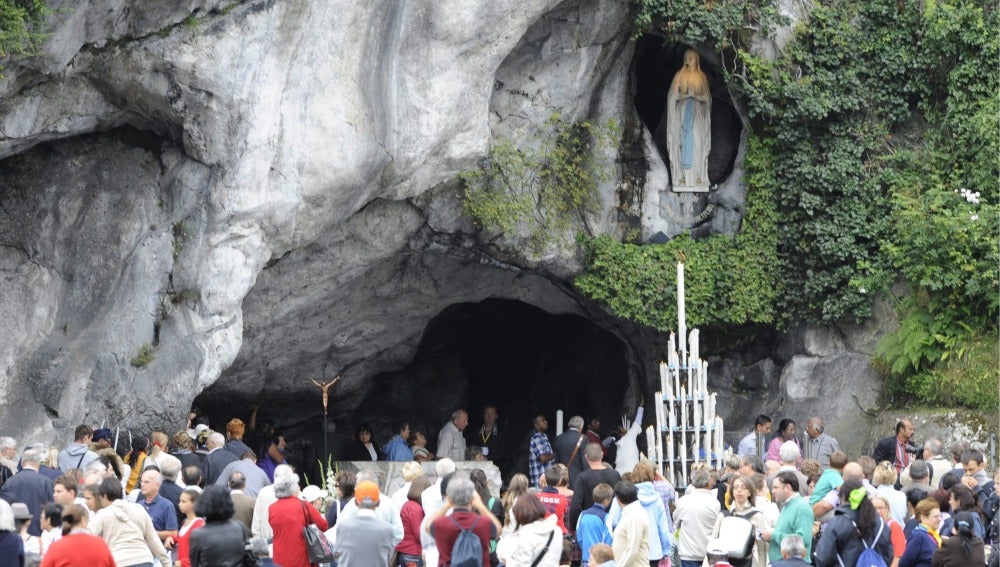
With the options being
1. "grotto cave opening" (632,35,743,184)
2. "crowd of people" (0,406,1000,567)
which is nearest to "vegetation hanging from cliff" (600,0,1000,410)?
"grotto cave opening" (632,35,743,184)

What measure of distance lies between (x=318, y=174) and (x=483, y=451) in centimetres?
443

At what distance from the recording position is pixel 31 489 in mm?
13469

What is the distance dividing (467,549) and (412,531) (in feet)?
4.64

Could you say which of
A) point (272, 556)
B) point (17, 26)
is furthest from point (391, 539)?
point (17, 26)

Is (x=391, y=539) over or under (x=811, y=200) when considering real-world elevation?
under

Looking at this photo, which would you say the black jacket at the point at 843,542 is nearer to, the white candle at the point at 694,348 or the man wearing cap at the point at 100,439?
the white candle at the point at 694,348

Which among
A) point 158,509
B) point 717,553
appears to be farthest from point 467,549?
point 158,509

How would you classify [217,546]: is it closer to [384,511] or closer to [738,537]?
[384,511]

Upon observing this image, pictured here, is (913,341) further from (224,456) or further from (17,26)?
(17,26)

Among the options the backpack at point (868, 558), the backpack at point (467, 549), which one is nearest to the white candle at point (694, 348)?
the backpack at point (868, 558)

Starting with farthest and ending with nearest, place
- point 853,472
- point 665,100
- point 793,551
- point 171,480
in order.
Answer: point 665,100, point 171,480, point 853,472, point 793,551

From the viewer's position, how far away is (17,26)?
15.1 metres

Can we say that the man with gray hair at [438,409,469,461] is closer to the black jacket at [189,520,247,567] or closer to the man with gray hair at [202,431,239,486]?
the man with gray hair at [202,431,239,486]

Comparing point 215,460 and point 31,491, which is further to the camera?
point 215,460
